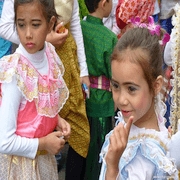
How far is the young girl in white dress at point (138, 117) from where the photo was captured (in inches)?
70.1

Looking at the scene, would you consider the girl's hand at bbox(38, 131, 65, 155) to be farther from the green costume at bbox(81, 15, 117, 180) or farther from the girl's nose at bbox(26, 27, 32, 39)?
the green costume at bbox(81, 15, 117, 180)

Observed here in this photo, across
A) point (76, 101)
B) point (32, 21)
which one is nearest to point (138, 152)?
point (32, 21)

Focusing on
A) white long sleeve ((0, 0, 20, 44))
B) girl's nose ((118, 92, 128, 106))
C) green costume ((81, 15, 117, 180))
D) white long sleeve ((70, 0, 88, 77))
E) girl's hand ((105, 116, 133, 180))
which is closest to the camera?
girl's hand ((105, 116, 133, 180))

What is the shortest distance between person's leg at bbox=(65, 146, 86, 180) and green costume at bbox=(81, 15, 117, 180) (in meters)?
0.05

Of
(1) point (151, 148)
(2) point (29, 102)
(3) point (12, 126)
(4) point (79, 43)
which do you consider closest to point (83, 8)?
(4) point (79, 43)

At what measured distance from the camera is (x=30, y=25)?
7.73 ft

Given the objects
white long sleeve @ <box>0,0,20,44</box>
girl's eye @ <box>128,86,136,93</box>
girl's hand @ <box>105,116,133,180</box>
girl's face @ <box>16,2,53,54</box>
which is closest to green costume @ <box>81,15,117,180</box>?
white long sleeve @ <box>0,0,20,44</box>

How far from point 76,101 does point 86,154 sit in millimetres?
398

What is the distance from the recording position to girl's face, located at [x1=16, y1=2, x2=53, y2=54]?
2346 millimetres

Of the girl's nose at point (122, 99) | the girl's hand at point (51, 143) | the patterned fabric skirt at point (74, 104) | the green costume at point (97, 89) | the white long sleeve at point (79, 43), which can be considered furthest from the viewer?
the green costume at point (97, 89)

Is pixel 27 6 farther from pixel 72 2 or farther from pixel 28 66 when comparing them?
pixel 72 2

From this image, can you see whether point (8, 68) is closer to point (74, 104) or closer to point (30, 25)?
point (30, 25)

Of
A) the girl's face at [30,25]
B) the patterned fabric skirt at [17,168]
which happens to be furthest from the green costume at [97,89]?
the patterned fabric skirt at [17,168]

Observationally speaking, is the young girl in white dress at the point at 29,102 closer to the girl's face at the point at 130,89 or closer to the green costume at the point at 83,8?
the girl's face at the point at 130,89
